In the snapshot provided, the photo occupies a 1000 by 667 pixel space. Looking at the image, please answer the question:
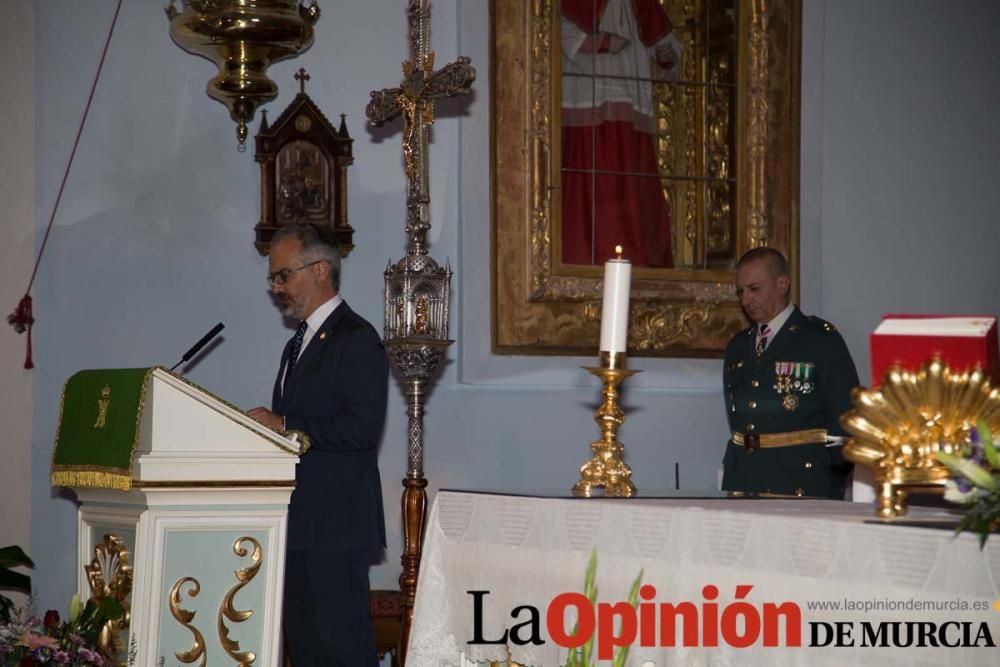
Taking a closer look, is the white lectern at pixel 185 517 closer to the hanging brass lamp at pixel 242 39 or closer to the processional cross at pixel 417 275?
the processional cross at pixel 417 275

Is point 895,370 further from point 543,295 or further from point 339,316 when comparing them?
point 543,295

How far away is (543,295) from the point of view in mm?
6371

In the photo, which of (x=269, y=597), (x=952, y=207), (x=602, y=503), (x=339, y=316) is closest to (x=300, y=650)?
(x=269, y=597)

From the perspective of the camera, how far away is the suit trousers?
440 centimetres

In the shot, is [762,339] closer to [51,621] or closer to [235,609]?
[235,609]

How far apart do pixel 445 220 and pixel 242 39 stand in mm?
1222

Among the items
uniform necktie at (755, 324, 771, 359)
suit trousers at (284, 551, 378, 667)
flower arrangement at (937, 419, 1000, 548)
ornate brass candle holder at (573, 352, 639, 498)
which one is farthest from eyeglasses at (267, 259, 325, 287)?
flower arrangement at (937, 419, 1000, 548)

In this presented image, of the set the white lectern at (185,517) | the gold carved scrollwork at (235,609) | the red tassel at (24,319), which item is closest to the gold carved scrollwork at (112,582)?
the white lectern at (185,517)

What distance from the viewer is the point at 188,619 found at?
3939 millimetres

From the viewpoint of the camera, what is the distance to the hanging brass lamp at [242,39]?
5.51 meters

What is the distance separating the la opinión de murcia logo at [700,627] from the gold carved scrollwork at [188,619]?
1035mm

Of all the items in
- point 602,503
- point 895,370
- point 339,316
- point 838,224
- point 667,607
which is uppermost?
point 838,224

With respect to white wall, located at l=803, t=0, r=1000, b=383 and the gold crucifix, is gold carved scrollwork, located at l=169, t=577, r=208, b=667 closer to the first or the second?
the gold crucifix

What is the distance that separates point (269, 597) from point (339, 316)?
98 cm
